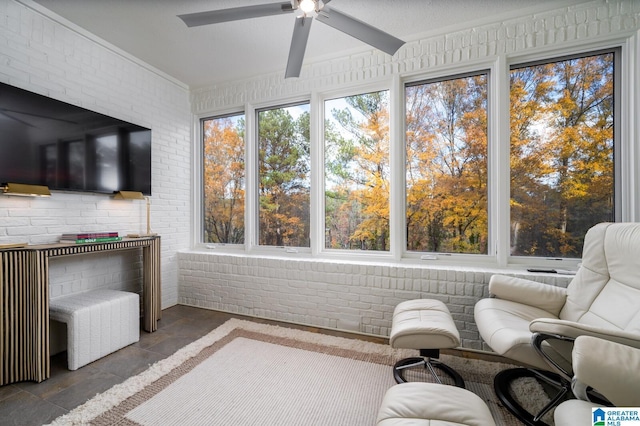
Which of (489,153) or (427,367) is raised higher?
(489,153)

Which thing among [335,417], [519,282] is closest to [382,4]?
[519,282]

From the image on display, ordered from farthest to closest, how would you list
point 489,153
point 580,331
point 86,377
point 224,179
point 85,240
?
1. point 224,179
2. point 489,153
3. point 85,240
4. point 86,377
5. point 580,331

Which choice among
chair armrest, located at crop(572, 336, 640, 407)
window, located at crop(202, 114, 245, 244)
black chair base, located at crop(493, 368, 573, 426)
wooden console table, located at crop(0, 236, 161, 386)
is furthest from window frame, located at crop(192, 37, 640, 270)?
wooden console table, located at crop(0, 236, 161, 386)

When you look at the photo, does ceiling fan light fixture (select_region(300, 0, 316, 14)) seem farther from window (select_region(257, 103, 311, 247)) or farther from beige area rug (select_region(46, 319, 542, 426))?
beige area rug (select_region(46, 319, 542, 426))

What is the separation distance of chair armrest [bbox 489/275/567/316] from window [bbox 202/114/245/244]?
Answer: 9.38ft

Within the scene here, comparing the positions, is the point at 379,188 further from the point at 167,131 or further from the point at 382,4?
the point at 167,131

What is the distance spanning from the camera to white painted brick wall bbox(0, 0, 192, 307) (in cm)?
216

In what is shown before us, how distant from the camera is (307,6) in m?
1.60

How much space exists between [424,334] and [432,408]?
648mm

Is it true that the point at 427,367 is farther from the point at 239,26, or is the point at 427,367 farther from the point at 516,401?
the point at 239,26

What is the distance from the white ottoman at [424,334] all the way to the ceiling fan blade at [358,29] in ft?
6.06

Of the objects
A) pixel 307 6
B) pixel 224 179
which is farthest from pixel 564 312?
pixel 224 179

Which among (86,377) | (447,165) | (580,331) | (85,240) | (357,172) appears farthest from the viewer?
(357,172)

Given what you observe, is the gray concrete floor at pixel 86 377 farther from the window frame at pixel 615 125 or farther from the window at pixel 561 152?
the window at pixel 561 152
